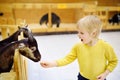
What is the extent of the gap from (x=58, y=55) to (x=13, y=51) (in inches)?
47.7

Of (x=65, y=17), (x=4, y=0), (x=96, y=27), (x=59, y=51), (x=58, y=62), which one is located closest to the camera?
(x=96, y=27)

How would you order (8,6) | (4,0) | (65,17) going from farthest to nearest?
(65,17) → (4,0) → (8,6)

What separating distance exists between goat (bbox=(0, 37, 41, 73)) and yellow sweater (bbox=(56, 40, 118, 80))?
136mm

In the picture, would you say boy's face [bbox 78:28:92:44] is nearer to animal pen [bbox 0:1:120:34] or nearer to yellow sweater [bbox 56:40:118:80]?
yellow sweater [bbox 56:40:118:80]

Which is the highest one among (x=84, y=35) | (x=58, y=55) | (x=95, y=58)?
(x=84, y=35)

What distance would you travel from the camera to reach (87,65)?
0.98 m

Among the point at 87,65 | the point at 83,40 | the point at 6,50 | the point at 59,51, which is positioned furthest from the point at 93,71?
the point at 59,51

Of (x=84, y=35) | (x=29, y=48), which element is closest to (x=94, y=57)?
(x=84, y=35)

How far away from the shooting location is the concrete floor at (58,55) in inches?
66.8

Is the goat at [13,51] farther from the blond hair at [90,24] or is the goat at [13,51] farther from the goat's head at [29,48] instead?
the blond hair at [90,24]

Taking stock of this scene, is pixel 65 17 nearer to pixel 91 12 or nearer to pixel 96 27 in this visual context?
pixel 91 12

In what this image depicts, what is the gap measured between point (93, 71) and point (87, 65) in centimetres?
4

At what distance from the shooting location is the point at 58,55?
212 centimetres

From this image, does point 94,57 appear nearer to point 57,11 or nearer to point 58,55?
point 58,55
